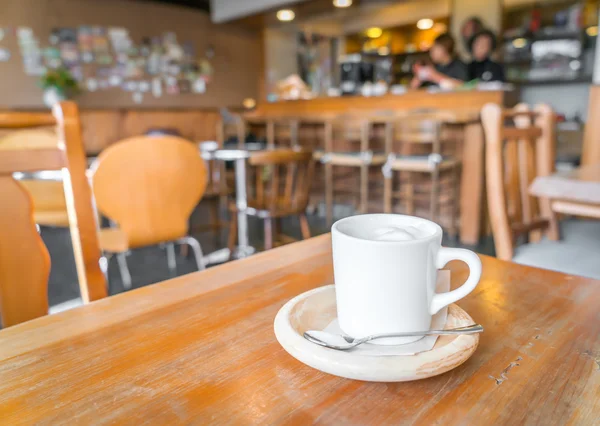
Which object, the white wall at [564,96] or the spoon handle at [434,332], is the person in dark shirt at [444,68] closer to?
the white wall at [564,96]

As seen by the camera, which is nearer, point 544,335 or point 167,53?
point 544,335

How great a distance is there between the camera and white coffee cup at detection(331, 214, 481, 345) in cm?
39

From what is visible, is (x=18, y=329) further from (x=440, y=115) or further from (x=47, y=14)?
(x=47, y=14)

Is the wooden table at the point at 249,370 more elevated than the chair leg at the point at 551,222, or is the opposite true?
the wooden table at the point at 249,370

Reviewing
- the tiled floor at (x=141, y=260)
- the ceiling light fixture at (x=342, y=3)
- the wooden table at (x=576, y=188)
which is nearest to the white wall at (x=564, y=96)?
the ceiling light fixture at (x=342, y=3)

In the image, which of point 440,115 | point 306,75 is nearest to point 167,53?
point 306,75

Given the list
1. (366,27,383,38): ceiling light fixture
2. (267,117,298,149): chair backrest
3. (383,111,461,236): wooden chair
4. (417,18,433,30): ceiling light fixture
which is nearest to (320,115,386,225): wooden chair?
(383,111,461,236): wooden chair

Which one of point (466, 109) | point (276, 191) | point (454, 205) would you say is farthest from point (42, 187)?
point (466, 109)

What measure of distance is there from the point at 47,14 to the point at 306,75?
4.05 metres

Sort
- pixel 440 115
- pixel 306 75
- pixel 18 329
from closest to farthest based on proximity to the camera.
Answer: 1. pixel 18 329
2. pixel 440 115
3. pixel 306 75

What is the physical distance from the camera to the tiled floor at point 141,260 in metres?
2.74

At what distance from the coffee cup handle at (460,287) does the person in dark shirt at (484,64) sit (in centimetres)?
510

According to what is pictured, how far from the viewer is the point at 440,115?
3406mm

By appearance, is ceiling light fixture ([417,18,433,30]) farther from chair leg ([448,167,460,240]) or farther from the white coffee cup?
the white coffee cup
